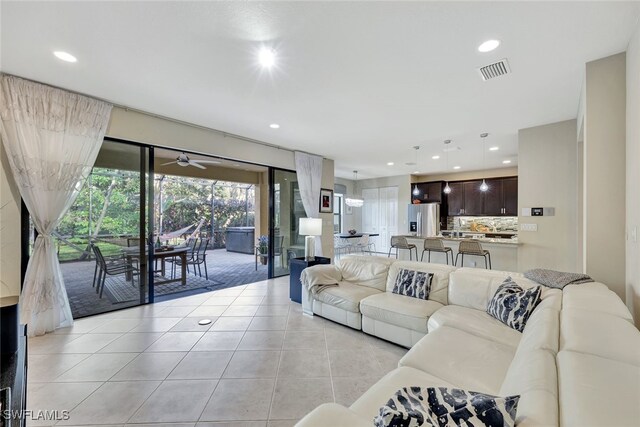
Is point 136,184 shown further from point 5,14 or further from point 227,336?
point 227,336

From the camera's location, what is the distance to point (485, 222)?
816 centimetres

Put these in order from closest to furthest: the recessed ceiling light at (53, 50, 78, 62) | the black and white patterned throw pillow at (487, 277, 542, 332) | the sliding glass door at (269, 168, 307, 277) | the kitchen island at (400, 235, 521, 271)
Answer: the black and white patterned throw pillow at (487, 277, 542, 332) → the recessed ceiling light at (53, 50, 78, 62) → the kitchen island at (400, 235, 521, 271) → the sliding glass door at (269, 168, 307, 277)

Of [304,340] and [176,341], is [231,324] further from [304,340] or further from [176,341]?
[304,340]

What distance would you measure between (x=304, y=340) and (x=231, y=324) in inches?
39.4

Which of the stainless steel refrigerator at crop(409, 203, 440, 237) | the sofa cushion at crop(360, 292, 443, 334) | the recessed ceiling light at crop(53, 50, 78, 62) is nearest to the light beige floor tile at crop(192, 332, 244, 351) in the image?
the sofa cushion at crop(360, 292, 443, 334)

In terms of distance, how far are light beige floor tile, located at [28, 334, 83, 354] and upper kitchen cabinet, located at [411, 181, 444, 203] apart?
8.67 meters

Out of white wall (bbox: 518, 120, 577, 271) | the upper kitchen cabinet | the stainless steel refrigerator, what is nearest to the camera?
white wall (bbox: 518, 120, 577, 271)

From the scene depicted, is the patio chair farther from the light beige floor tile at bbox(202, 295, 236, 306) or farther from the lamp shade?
the lamp shade

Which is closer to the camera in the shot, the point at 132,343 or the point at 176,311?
the point at 132,343

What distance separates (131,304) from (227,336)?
187 centimetres

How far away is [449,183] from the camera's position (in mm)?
8406

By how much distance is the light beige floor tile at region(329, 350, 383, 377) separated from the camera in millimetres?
2209

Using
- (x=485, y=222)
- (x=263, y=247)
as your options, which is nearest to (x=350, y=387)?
(x=263, y=247)

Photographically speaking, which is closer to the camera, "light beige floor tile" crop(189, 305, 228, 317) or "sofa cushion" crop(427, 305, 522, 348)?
"sofa cushion" crop(427, 305, 522, 348)
